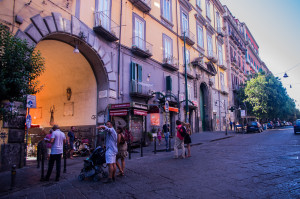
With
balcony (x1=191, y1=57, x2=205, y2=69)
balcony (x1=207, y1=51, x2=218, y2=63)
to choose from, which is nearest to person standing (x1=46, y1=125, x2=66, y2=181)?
balcony (x1=191, y1=57, x2=205, y2=69)

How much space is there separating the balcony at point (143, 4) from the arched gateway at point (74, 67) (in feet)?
16.0

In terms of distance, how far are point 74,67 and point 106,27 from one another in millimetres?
3513

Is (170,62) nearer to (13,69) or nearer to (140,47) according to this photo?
(140,47)

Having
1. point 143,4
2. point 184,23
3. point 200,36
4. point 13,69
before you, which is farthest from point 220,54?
point 13,69

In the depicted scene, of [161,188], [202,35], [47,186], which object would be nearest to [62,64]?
[47,186]

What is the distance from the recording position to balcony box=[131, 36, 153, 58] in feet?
52.7

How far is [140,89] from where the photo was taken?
16344 millimetres

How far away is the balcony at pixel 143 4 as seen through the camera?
54.9 ft

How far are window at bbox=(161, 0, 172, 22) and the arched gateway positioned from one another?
29.8ft

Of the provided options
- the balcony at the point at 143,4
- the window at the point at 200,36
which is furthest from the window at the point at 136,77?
the window at the point at 200,36

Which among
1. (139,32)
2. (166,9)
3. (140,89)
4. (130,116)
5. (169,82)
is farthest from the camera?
(166,9)

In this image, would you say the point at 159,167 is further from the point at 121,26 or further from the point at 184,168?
the point at 121,26

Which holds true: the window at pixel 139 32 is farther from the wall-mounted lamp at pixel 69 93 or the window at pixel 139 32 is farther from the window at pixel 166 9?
the wall-mounted lamp at pixel 69 93

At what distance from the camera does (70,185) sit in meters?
6.00
